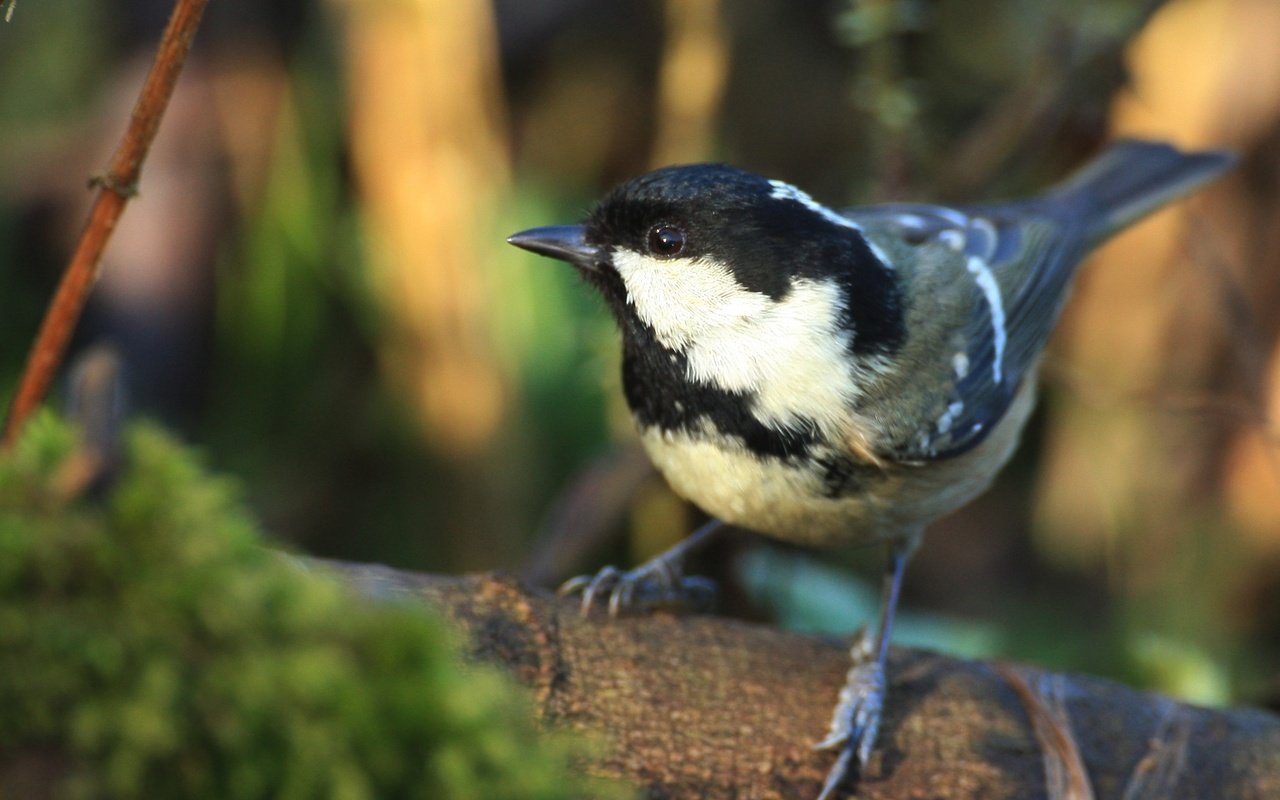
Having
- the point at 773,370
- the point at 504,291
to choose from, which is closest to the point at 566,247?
the point at 773,370

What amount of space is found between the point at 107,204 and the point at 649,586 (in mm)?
1067

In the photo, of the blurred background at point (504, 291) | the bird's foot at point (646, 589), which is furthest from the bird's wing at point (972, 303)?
the blurred background at point (504, 291)

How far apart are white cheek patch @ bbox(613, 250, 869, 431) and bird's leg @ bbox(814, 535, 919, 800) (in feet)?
1.28

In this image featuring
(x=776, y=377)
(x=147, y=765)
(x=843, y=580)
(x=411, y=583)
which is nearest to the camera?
(x=147, y=765)

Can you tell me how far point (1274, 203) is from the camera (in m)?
4.04

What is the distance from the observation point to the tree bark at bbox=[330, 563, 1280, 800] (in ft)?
5.57

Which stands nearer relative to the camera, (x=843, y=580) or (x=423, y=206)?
(x=843, y=580)

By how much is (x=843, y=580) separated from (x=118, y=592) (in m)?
2.32

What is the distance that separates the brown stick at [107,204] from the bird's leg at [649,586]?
89 cm

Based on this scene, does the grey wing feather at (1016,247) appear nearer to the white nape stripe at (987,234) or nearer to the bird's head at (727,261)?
the white nape stripe at (987,234)

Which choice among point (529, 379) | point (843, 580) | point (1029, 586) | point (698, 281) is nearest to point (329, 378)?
point (529, 379)

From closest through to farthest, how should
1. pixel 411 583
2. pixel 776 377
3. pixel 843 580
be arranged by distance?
pixel 411 583 < pixel 776 377 < pixel 843 580

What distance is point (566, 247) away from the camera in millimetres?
2203

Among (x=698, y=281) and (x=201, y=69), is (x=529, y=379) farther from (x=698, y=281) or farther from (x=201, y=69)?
(x=698, y=281)
